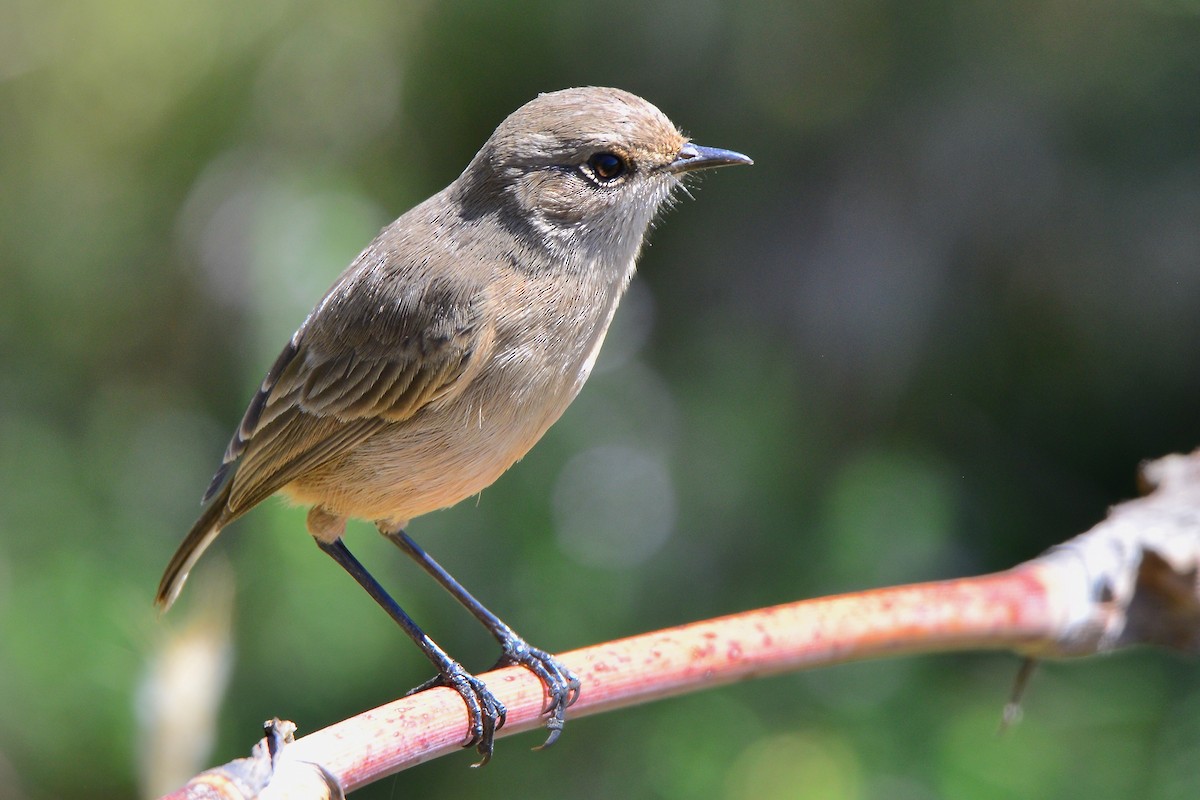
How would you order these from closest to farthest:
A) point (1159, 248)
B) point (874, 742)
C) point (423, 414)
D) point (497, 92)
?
point (423, 414)
point (874, 742)
point (1159, 248)
point (497, 92)

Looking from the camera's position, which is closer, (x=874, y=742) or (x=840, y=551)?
(x=874, y=742)

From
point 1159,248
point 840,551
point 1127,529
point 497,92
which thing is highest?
point 497,92

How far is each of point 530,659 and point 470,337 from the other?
813 mm

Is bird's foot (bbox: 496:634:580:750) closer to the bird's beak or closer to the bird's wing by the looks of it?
the bird's wing

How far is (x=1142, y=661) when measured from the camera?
393 cm

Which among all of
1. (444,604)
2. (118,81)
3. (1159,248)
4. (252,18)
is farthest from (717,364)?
(118,81)

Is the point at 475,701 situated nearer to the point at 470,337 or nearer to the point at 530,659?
the point at 530,659

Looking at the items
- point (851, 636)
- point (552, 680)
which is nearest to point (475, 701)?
point (552, 680)

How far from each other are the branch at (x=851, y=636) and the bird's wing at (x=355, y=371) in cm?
74

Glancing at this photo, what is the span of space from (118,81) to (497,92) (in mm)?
1596

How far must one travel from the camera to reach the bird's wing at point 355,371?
3.06 meters

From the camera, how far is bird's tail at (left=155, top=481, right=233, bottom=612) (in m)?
3.46

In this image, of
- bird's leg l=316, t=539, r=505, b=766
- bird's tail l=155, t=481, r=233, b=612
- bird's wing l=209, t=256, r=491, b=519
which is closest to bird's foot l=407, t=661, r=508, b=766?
bird's leg l=316, t=539, r=505, b=766

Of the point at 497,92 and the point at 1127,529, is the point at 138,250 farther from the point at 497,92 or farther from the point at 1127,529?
the point at 1127,529
